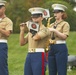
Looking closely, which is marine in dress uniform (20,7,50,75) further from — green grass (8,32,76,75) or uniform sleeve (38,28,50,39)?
green grass (8,32,76,75)

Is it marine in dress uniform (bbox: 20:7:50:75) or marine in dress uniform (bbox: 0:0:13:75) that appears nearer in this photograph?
marine in dress uniform (bbox: 20:7:50:75)

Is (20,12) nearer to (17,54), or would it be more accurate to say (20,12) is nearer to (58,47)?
(17,54)

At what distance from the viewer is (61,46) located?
7984 millimetres

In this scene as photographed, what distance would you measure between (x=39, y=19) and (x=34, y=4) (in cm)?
2426

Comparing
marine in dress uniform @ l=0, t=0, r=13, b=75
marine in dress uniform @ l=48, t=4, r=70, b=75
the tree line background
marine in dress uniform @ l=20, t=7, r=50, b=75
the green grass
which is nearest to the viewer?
marine in dress uniform @ l=20, t=7, r=50, b=75

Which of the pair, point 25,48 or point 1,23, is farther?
point 25,48

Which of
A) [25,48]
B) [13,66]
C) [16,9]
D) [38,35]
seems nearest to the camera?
[38,35]

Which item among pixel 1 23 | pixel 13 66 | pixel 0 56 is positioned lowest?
pixel 13 66

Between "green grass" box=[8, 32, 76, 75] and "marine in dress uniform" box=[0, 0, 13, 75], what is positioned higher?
"marine in dress uniform" box=[0, 0, 13, 75]

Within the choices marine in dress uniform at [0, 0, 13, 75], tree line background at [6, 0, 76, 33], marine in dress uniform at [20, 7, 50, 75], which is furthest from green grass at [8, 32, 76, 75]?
tree line background at [6, 0, 76, 33]

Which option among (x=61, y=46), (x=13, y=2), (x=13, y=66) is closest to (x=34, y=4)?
(x=13, y=2)

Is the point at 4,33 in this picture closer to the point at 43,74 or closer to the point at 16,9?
the point at 43,74

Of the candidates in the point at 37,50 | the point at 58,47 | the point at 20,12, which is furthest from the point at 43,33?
the point at 20,12

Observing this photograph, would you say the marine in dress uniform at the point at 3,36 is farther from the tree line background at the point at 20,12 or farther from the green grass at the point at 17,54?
the tree line background at the point at 20,12
